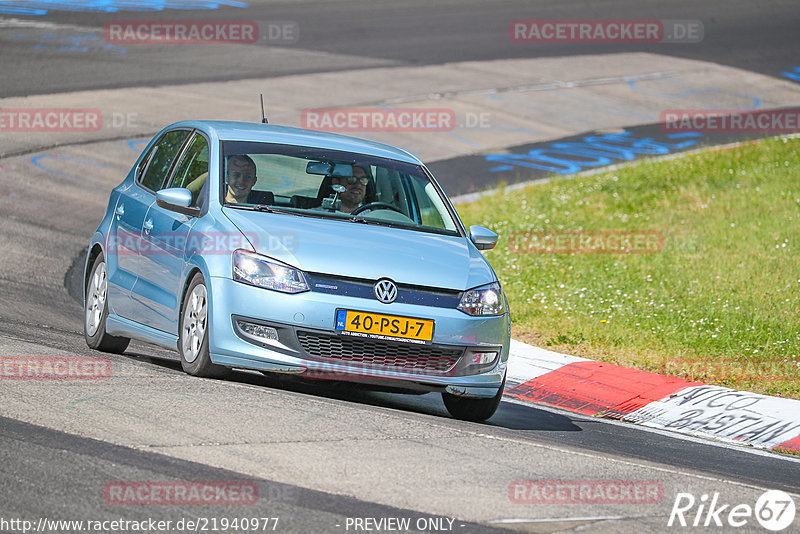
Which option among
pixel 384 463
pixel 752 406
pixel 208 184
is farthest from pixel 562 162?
pixel 384 463

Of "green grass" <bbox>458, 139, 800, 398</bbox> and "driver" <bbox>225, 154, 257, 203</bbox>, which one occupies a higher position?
"driver" <bbox>225, 154, 257, 203</bbox>

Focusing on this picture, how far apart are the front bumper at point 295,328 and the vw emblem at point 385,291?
0.03m

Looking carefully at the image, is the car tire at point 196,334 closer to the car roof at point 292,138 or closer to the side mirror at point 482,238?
the car roof at point 292,138

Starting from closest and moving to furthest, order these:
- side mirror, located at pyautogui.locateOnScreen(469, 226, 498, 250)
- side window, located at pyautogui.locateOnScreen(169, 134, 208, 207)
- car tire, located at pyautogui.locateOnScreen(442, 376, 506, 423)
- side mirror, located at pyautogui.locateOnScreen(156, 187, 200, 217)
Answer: side mirror, located at pyautogui.locateOnScreen(156, 187, 200, 217) → car tire, located at pyautogui.locateOnScreen(442, 376, 506, 423) → side window, located at pyautogui.locateOnScreen(169, 134, 208, 207) → side mirror, located at pyautogui.locateOnScreen(469, 226, 498, 250)

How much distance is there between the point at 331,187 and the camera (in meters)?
8.80

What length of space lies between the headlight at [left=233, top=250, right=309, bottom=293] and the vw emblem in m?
0.43

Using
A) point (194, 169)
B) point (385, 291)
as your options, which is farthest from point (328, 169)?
point (385, 291)

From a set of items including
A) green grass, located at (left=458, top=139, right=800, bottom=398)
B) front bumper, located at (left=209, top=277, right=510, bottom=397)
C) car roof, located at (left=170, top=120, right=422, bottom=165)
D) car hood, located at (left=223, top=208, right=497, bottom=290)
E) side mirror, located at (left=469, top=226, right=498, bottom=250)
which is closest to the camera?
front bumper, located at (left=209, top=277, right=510, bottom=397)

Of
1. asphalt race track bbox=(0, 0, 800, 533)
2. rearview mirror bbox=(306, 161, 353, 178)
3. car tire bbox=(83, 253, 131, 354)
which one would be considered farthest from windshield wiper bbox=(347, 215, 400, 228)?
car tire bbox=(83, 253, 131, 354)

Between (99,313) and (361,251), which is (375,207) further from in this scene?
(99,313)

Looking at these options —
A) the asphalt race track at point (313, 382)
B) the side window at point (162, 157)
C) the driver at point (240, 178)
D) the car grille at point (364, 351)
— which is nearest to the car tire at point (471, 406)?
the asphalt race track at point (313, 382)

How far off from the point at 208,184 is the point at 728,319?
19.3 ft

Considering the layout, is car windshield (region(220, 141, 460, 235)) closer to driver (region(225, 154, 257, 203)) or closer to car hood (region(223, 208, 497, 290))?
driver (region(225, 154, 257, 203))

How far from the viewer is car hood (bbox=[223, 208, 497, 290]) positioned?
25.0ft
